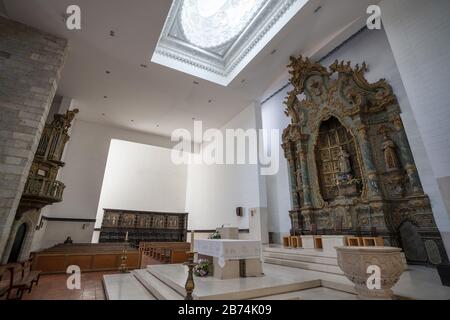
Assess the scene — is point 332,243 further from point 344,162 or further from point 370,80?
point 370,80

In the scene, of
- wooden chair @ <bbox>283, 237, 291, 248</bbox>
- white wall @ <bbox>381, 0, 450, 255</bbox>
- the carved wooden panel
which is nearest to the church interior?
white wall @ <bbox>381, 0, 450, 255</bbox>

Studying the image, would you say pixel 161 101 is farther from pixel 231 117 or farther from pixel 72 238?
pixel 72 238

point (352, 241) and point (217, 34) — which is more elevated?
point (217, 34)

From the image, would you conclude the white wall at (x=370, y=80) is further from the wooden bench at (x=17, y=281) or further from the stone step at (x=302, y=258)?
the wooden bench at (x=17, y=281)

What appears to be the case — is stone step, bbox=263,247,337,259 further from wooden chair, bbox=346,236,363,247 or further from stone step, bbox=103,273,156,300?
stone step, bbox=103,273,156,300

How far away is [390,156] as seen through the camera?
5793 mm

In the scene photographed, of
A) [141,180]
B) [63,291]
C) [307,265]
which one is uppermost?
[141,180]

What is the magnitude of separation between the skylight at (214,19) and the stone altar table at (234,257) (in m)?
7.13

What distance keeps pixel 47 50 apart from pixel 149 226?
9.90 metres

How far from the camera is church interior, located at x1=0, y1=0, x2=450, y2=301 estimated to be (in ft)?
13.4

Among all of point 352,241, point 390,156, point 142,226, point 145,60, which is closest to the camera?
point 352,241

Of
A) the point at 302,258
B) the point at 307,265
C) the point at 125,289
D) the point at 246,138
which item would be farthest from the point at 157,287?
the point at 246,138

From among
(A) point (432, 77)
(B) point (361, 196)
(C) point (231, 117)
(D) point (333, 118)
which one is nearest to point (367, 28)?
(D) point (333, 118)

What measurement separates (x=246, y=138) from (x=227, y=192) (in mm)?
2905
